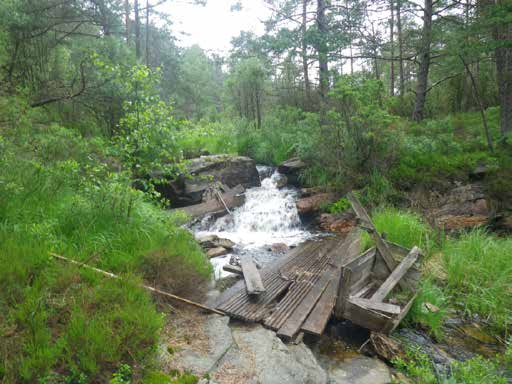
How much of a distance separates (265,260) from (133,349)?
14.1 feet

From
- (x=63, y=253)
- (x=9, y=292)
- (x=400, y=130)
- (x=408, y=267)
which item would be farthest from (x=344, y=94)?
A: (x=9, y=292)

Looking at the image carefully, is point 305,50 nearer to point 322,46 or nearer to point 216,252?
point 322,46

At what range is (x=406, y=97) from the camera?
15.8m

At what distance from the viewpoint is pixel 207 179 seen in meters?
10.5

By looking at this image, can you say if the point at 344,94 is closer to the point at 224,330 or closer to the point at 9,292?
the point at 224,330

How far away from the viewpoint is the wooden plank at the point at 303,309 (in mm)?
3631

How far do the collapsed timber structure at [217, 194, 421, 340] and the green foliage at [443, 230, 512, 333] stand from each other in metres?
0.88

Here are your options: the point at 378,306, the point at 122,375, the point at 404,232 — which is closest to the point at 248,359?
the point at 122,375

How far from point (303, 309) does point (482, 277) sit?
294 cm

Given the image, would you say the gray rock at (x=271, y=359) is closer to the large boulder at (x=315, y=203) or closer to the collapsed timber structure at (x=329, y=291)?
the collapsed timber structure at (x=329, y=291)

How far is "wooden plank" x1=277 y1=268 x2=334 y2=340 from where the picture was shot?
3.63 m

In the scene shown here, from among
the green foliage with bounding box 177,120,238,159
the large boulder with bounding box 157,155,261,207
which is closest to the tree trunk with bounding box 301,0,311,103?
the green foliage with bounding box 177,120,238,159

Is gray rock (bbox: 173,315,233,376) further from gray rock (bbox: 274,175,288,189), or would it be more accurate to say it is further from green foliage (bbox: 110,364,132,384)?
gray rock (bbox: 274,175,288,189)

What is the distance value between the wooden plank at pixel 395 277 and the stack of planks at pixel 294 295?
58cm
